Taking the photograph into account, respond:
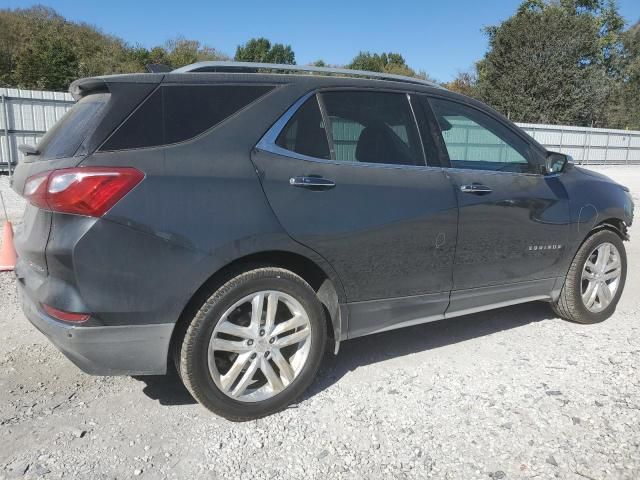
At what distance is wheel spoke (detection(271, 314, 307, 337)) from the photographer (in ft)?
9.70

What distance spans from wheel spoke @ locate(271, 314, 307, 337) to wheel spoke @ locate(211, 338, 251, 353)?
17 cm

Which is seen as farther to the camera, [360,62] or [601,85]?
[360,62]

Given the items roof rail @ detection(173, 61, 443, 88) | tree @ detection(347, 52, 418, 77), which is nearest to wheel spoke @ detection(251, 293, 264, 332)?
roof rail @ detection(173, 61, 443, 88)

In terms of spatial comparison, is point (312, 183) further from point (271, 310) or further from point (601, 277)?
point (601, 277)

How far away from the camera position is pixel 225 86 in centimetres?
292

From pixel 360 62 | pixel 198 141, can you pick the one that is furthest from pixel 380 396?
pixel 360 62

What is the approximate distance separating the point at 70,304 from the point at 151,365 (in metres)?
0.49

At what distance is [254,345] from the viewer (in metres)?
2.92

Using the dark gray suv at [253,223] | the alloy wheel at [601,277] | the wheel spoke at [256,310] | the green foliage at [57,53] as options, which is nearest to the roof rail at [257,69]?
the dark gray suv at [253,223]

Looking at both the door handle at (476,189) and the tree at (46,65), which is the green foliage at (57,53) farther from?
the door handle at (476,189)

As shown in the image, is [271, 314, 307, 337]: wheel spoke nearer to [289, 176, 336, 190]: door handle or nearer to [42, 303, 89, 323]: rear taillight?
[289, 176, 336, 190]: door handle

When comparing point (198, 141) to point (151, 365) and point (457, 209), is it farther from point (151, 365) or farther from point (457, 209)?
point (457, 209)

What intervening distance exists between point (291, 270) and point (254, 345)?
457 millimetres

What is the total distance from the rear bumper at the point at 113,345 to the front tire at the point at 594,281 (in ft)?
10.5
